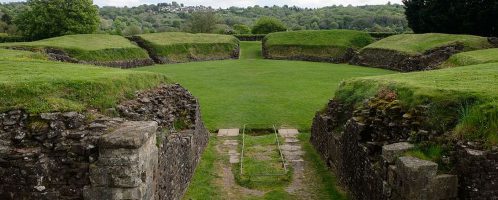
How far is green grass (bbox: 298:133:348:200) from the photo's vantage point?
1099 centimetres

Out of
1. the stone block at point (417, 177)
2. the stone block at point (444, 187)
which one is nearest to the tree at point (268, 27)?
the stone block at point (417, 177)

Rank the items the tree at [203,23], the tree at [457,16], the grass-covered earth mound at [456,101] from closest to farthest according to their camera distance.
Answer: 1. the grass-covered earth mound at [456,101]
2. the tree at [457,16]
3. the tree at [203,23]

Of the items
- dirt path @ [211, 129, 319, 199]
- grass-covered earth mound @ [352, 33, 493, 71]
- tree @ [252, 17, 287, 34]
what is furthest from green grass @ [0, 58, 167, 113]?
tree @ [252, 17, 287, 34]

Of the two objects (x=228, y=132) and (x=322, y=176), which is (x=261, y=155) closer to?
(x=322, y=176)

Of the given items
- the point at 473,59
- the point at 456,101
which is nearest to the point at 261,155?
the point at 456,101

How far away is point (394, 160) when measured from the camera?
26.9 feet

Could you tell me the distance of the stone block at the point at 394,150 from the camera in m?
8.20

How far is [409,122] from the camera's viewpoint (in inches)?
357

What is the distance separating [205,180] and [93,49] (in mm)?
28540

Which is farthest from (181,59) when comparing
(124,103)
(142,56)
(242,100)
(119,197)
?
(119,197)

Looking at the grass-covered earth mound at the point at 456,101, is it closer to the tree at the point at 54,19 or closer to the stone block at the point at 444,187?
the stone block at the point at 444,187

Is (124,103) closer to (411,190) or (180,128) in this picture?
(180,128)

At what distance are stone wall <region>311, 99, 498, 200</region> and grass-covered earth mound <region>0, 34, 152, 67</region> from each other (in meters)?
24.9

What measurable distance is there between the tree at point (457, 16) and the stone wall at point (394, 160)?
30343 millimetres
